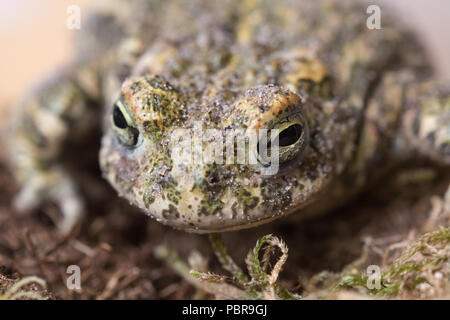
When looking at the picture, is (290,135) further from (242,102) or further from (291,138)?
(242,102)

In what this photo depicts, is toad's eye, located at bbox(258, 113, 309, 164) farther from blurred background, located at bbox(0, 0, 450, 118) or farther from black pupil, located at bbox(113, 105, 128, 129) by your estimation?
blurred background, located at bbox(0, 0, 450, 118)

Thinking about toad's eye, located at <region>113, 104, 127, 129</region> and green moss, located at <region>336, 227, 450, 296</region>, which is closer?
green moss, located at <region>336, 227, 450, 296</region>

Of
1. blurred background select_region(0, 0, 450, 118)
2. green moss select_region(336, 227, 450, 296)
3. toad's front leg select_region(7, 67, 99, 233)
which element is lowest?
green moss select_region(336, 227, 450, 296)

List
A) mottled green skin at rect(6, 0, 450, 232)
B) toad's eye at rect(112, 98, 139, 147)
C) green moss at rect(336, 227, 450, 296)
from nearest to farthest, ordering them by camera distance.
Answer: green moss at rect(336, 227, 450, 296)
mottled green skin at rect(6, 0, 450, 232)
toad's eye at rect(112, 98, 139, 147)

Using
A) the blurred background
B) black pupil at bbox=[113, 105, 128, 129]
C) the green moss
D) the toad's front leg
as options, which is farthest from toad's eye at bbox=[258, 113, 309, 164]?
the blurred background

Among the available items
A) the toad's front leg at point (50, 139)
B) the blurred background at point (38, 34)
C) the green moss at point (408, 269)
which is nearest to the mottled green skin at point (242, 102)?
the toad's front leg at point (50, 139)

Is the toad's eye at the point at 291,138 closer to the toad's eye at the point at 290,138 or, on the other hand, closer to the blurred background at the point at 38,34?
A: the toad's eye at the point at 290,138

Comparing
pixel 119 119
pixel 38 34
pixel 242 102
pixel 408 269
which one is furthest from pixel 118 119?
pixel 38 34
